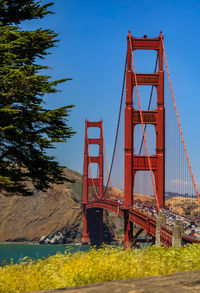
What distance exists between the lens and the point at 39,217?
398ft

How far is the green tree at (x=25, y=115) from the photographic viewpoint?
10148 mm

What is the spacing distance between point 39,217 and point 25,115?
114016mm

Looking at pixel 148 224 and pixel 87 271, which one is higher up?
pixel 87 271

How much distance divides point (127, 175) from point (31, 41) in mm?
28375

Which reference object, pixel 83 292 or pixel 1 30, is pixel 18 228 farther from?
pixel 83 292

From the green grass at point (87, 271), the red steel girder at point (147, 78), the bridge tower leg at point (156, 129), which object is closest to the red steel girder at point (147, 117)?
the bridge tower leg at point (156, 129)

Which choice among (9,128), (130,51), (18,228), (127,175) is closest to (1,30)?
(9,128)

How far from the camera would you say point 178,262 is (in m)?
6.61

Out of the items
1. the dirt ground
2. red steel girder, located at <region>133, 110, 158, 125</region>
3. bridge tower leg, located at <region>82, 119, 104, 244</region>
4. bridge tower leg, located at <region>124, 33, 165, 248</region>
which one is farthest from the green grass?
bridge tower leg, located at <region>82, 119, 104, 244</region>

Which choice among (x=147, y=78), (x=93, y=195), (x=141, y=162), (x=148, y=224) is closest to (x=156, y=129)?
(x=141, y=162)

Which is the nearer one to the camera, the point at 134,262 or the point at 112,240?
the point at 134,262

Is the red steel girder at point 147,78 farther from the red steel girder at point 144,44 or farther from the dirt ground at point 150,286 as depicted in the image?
the dirt ground at point 150,286

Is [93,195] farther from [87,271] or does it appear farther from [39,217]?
[87,271]

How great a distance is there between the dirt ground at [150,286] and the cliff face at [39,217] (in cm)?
10782
